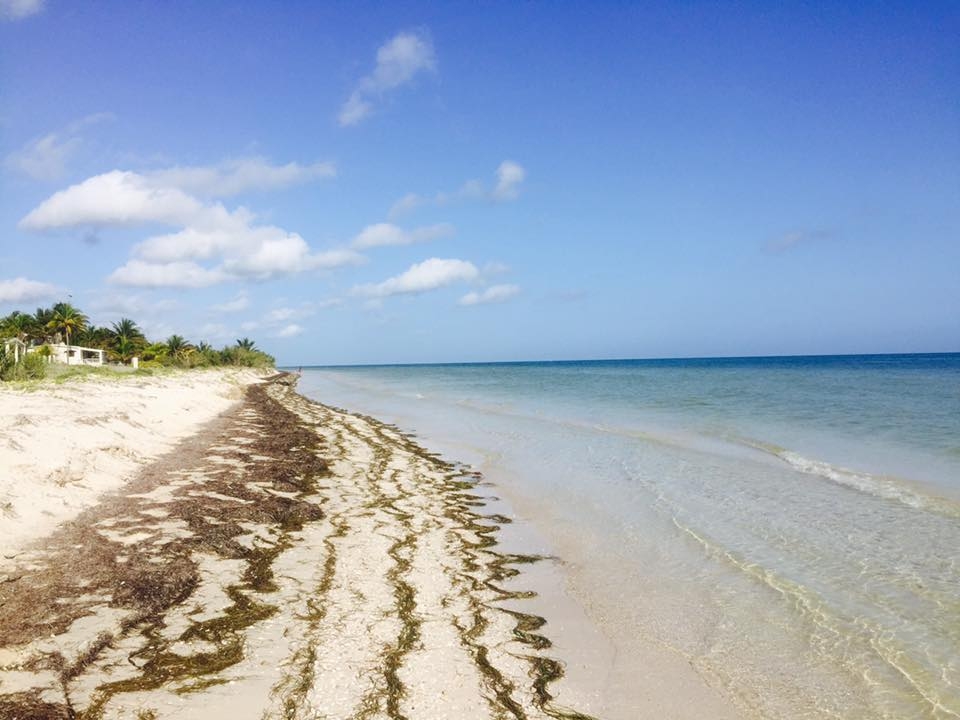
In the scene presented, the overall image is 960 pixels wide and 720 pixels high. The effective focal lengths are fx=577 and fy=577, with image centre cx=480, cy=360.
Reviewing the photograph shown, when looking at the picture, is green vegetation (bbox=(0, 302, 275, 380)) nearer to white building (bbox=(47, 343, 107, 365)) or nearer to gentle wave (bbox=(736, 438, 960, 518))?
white building (bbox=(47, 343, 107, 365))

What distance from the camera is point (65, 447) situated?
12.8m

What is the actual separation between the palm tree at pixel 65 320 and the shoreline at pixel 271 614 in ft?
252

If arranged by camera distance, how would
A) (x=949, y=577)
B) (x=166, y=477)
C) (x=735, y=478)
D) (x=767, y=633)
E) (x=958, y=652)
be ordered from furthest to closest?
(x=735, y=478) → (x=166, y=477) → (x=949, y=577) → (x=767, y=633) → (x=958, y=652)

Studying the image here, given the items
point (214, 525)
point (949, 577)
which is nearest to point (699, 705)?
point (949, 577)

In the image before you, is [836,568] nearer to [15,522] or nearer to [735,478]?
[735,478]

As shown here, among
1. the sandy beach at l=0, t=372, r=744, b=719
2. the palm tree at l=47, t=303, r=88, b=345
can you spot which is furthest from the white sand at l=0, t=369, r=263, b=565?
the palm tree at l=47, t=303, r=88, b=345

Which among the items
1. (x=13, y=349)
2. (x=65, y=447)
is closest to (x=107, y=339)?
(x=13, y=349)

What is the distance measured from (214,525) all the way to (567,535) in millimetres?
6026

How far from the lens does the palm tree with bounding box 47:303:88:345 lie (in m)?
73.3

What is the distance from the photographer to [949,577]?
795cm

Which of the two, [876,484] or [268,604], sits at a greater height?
[268,604]

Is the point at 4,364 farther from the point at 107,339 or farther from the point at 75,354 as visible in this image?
the point at 107,339

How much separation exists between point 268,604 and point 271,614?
308 millimetres

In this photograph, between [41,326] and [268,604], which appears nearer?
[268,604]
